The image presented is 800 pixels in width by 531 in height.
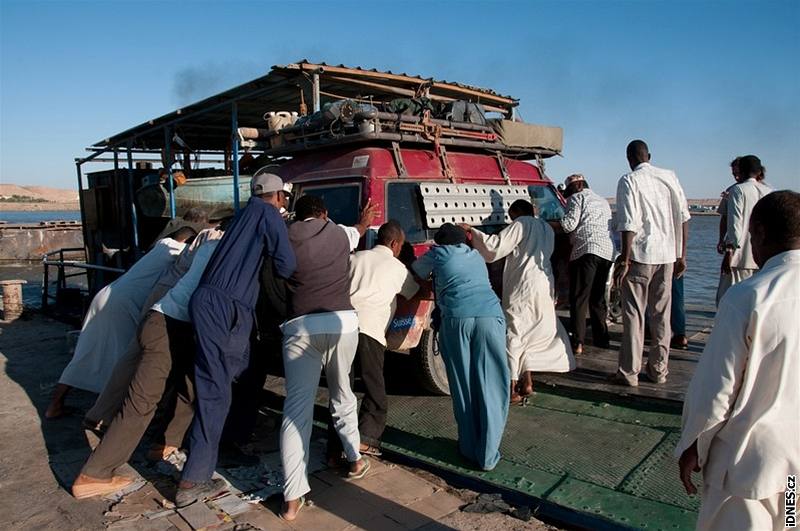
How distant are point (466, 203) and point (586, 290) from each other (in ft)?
5.10

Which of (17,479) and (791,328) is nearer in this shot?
(791,328)

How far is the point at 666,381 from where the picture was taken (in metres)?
5.04

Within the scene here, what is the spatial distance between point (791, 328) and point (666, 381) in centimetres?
347

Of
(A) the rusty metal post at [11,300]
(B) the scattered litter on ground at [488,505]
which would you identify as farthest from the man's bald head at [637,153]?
(A) the rusty metal post at [11,300]

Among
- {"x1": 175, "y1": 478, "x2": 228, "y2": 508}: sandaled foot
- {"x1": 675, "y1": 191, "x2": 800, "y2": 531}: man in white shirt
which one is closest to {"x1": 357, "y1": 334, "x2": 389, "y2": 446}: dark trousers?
{"x1": 175, "y1": 478, "x2": 228, "y2": 508}: sandaled foot

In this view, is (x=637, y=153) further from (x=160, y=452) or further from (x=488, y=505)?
(x=160, y=452)

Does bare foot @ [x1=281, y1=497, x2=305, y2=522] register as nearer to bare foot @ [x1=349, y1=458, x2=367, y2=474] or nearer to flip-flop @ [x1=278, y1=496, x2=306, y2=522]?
flip-flop @ [x1=278, y1=496, x2=306, y2=522]

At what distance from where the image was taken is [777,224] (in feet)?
6.40

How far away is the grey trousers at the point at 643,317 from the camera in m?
4.90

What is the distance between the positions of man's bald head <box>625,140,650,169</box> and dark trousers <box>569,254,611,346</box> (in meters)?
1.03

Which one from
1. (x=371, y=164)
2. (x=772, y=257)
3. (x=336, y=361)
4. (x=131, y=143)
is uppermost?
(x=131, y=143)

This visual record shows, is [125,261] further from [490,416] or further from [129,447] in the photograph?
[490,416]

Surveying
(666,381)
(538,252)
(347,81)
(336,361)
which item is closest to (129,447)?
(336,361)

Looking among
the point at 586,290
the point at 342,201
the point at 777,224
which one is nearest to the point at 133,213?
the point at 342,201
